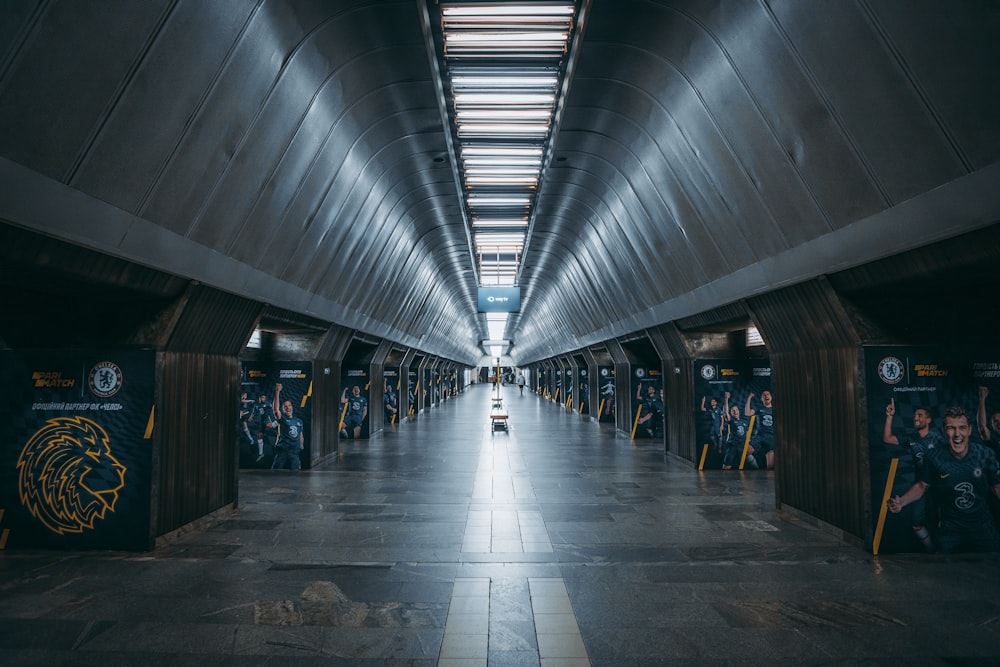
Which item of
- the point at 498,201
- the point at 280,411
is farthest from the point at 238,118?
the point at 280,411

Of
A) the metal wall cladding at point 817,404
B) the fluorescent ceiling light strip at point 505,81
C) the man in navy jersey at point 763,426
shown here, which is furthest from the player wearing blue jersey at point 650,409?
the fluorescent ceiling light strip at point 505,81

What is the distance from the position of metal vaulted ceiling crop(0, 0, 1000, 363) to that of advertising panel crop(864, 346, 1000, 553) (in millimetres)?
2014

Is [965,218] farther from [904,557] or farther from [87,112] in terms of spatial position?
[87,112]

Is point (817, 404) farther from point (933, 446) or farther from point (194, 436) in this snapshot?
point (194, 436)

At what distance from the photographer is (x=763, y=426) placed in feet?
45.4

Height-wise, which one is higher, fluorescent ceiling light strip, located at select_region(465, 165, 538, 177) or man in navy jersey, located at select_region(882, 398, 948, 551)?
fluorescent ceiling light strip, located at select_region(465, 165, 538, 177)

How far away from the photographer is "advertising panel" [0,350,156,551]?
7.64m

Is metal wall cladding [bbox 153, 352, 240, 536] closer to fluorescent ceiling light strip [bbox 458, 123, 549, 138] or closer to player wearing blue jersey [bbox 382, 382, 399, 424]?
fluorescent ceiling light strip [bbox 458, 123, 549, 138]

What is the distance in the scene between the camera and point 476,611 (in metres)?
5.75

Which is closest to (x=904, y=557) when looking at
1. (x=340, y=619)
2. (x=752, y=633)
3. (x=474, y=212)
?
(x=752, y=633)

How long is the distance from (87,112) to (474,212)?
36.7 feet

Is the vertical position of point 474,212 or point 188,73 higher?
point 474,212

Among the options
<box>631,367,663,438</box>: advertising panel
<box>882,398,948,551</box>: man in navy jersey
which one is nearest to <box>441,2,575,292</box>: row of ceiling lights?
<box>882,398,948,551</box>: man in navy jersey

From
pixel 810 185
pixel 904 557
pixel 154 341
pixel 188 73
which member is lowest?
pixel 904 557
